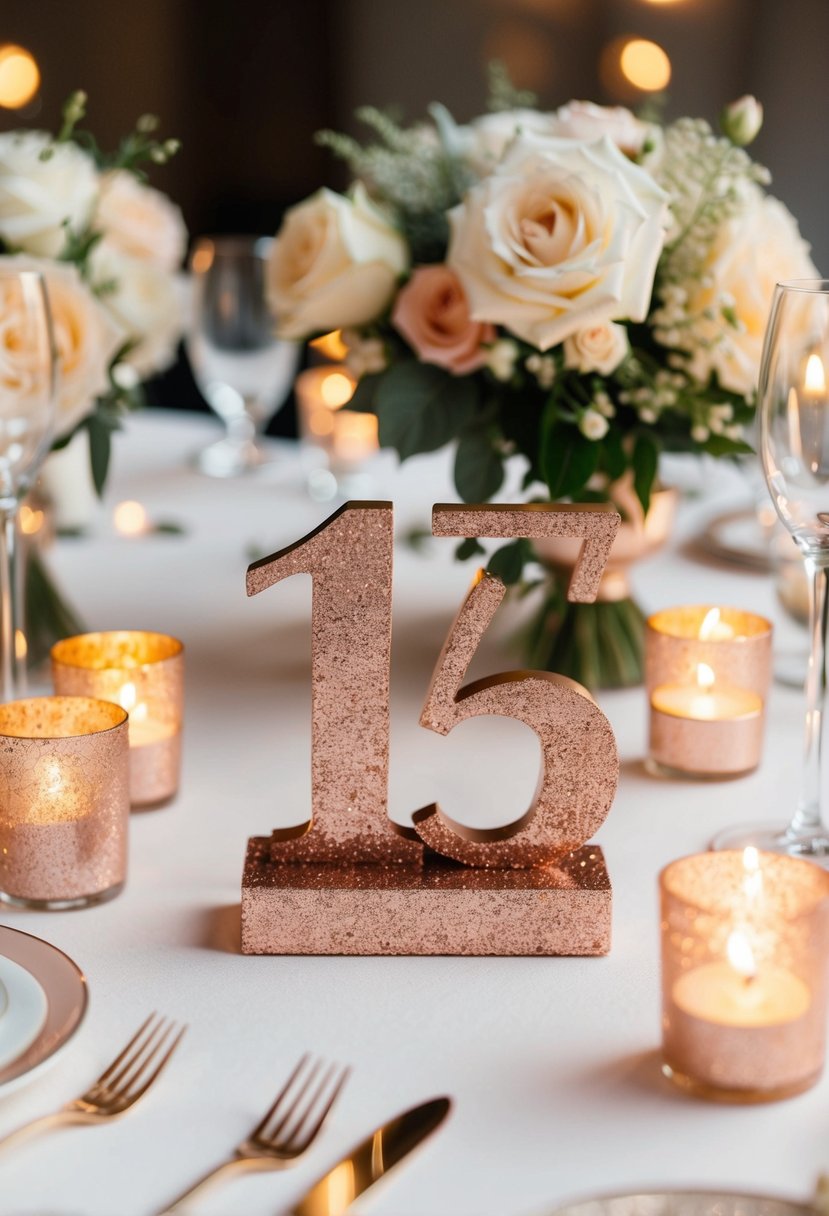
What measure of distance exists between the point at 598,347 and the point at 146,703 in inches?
17.2

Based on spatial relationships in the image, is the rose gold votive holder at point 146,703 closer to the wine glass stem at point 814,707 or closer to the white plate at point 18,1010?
the white plate at point 18,1010

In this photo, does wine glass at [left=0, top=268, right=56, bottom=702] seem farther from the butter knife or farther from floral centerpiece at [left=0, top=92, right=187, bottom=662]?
the butter knife

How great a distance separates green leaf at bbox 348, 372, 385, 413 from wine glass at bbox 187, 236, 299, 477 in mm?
583

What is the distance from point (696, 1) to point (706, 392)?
9.08 feet

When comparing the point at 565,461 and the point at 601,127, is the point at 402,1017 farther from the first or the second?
the point at 601,127

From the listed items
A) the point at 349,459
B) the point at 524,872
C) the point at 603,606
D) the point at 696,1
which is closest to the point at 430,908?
the point at 524,872

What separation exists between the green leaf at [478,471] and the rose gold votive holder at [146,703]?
287mm

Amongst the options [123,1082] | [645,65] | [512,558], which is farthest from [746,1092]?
[645,65]

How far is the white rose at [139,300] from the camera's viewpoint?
1.36 m

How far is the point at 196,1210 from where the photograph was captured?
0.59m

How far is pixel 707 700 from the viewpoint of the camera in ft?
3.51

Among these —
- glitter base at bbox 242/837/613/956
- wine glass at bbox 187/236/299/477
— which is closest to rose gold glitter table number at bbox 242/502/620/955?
glitter base at bbox 242/837/613/956

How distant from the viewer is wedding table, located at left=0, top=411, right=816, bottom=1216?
0.61 metres

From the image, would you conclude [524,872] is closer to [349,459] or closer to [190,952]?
[190,952]
